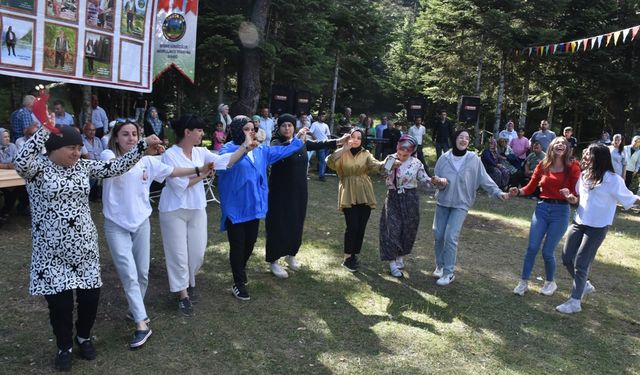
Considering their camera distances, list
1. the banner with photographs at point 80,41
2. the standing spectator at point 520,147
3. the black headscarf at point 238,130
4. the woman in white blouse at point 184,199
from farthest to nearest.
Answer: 1. the standing spectator at point 520,147
2. the banner with photographs at point 80,41
3. the black headscarf at point 238,130
4. the woman in white blouse at point 184,199

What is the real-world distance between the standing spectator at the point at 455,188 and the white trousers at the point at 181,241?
2.57 m

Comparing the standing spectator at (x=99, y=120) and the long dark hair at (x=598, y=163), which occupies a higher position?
the long dark hair at (x=598, y=163)

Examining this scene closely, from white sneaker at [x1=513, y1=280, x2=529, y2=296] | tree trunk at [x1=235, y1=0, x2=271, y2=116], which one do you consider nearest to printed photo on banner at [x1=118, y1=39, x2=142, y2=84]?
tree trunk at [x1=235, y1=0, x2=271, y2=116]

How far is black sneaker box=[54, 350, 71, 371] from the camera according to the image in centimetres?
331

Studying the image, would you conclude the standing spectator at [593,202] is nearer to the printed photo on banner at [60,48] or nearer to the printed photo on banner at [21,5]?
the printed photo on banner at [60,48]

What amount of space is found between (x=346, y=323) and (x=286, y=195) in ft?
4.98

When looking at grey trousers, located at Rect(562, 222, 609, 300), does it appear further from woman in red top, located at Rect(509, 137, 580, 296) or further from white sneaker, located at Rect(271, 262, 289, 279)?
white sneaker, located at Rect(271, 262, 289, 279)

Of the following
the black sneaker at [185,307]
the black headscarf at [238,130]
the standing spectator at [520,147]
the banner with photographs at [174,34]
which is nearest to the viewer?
the black sneaker at [185,307]

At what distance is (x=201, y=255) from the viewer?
4.42 m

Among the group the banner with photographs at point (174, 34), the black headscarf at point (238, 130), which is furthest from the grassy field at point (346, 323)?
the banner with photographs at point (174, 34)

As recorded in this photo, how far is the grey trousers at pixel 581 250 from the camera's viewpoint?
186 inches

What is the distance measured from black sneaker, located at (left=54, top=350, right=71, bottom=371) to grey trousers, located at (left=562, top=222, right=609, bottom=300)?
4545mm

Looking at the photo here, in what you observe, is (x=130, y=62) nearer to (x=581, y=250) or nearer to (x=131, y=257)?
(x=131, y=257)

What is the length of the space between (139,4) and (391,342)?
937cm
